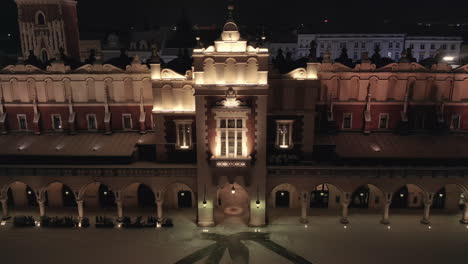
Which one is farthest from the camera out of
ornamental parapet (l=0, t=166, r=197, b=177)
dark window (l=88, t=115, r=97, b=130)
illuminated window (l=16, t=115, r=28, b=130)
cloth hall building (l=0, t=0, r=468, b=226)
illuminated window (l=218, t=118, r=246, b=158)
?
illuminated window (l=16, t=115, r=28, b=130)

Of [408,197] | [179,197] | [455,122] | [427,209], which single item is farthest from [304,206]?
[455,122]

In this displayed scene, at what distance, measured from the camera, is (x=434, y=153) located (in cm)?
4188

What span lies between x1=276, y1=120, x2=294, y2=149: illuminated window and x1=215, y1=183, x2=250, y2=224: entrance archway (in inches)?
264

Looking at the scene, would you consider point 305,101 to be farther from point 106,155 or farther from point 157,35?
point 157,35

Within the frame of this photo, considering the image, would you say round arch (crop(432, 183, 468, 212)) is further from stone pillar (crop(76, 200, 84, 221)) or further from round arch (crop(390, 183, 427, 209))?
stone pillar (crop(76, 200, 84, 221))

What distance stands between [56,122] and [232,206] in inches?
926

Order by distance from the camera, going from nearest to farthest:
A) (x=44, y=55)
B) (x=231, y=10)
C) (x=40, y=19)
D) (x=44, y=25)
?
(x=231, y=10)
(x=44, y=25)
(x=40, y=19)
(x=44, y=55)

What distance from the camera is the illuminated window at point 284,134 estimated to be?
41531mm

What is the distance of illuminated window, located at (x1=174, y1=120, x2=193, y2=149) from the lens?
41.8 metres

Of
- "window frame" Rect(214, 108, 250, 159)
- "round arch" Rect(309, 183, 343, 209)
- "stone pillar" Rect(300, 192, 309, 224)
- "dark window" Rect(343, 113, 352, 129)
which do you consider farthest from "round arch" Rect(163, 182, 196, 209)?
"dark window" Rect(343, 113, 352, 129)

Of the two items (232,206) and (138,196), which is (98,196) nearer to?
(138,196)

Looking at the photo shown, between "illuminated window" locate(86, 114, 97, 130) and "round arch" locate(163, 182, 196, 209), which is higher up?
"illuminated window" locate(86, 114, 97, 130)

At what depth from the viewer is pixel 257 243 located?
3784 centimetres

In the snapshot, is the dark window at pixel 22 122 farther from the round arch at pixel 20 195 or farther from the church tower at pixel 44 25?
the church tower at pixel 44 25
